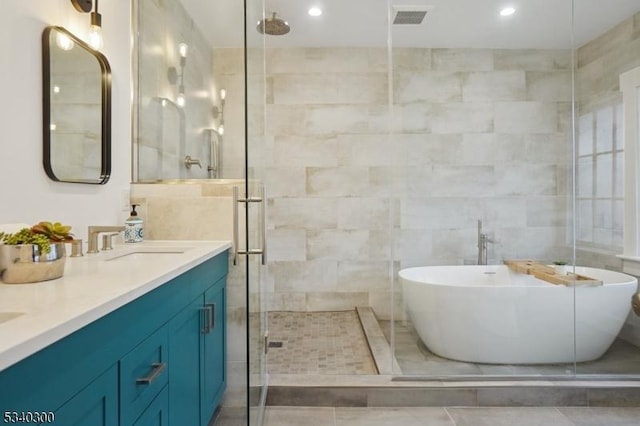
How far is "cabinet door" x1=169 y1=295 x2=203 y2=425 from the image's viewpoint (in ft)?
4.31

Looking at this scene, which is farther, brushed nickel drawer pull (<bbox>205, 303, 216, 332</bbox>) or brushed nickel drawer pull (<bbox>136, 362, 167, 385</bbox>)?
brushed nickel drawer pull (<bbox>205, 303, 216, 332</bbox>)

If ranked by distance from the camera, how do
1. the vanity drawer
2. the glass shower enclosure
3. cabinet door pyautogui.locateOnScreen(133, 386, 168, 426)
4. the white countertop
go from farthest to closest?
1. the glass shower enclosure
2. cabinet door pyautogui.locateOnScreen(133, 386, 168, 426)
3. the vanity drawer
4. the white countertop

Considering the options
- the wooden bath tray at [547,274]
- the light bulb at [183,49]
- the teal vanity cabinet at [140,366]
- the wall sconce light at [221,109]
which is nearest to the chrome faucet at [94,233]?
the teal vanity cabinet at [140,366]

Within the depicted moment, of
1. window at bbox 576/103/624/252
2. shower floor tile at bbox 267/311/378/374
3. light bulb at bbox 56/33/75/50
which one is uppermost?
light bulb at bbox 56/33/75/50

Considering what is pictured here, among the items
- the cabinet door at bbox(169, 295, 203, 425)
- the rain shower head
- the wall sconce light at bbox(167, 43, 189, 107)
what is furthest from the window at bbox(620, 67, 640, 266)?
the wall sconce light at bbox(167, 43, 189, 107)

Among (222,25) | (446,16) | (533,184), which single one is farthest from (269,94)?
(533,184)

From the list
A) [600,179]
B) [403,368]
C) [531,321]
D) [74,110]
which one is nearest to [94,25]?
[74,110]

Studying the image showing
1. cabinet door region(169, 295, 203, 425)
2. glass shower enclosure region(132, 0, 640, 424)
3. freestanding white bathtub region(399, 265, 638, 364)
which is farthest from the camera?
freestanding white bathtub region(399, 265, 638, 364)

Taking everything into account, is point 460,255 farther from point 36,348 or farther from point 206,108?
point 36,348

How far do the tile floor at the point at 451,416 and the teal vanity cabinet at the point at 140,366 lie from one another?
0.45m

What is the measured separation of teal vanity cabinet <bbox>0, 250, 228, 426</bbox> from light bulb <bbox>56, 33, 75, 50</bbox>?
1.08 metres

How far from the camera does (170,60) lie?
96.4 inches

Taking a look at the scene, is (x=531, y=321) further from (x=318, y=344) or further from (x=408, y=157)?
(x=408, y=157)

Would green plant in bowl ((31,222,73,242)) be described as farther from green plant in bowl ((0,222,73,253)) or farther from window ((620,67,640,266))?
window ((620,67,640,266))
